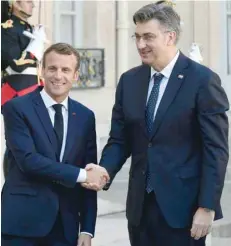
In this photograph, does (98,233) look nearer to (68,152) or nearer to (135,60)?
(68,152)

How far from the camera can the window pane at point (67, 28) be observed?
976 centimetres

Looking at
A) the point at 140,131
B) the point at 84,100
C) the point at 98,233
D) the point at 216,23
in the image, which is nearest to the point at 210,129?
the point at 140,131

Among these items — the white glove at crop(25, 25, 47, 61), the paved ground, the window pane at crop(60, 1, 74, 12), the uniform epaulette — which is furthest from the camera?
the window pane at crop(60, 1, 74, 12)

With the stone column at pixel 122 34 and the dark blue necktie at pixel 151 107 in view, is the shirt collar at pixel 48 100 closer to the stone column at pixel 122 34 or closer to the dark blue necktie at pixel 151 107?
the dark blue necktie at pixel 151 107

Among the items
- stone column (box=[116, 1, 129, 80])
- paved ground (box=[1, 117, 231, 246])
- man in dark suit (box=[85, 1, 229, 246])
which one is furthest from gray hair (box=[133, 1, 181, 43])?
stone column (box=[116, 1, 129, 80])

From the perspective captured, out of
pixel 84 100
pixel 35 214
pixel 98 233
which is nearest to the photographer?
pixel 35 214

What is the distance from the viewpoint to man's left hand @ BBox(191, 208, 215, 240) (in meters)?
3.36

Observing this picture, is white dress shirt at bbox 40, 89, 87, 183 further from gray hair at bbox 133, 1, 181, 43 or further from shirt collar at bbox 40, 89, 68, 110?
gray hair at bbox 133, 1, 181, 43

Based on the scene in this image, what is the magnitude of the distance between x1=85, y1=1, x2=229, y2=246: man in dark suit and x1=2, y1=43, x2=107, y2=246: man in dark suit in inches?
5.3

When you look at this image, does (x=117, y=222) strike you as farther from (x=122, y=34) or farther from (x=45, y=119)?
(x=122, y=34)

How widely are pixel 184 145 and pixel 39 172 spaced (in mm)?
603

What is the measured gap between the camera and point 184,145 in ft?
11.2

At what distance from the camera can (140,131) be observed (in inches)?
137

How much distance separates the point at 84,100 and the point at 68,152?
19.7 feet
